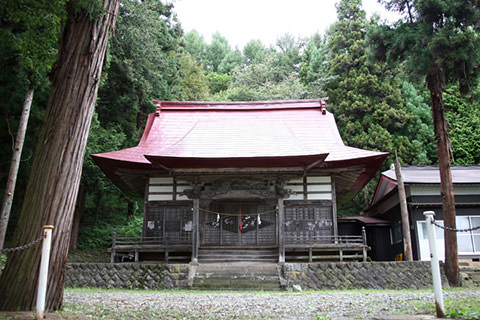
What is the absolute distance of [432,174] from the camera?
656 inches

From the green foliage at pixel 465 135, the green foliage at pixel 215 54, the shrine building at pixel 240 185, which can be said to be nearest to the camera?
the shrine building at pixel 240 185

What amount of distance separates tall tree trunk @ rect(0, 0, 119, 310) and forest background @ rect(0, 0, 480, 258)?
5264 mm

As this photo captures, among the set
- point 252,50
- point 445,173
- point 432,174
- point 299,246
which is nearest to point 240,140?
point 299,246

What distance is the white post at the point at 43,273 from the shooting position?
433 centimetres

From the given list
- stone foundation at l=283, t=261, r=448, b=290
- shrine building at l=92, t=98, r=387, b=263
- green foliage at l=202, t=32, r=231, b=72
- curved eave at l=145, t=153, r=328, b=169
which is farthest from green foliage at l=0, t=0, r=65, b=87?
green foliage at l=202, t=32, r=231, b=72

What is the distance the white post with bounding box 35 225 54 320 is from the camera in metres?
4.33

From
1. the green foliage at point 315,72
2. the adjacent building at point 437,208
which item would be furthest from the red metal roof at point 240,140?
the green foliage at point 315,72

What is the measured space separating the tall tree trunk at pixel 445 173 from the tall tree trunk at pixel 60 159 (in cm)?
943

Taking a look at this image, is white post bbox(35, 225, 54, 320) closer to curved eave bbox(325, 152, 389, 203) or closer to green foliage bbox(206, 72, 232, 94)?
curved eave bbox(325, 152, 389, 203)

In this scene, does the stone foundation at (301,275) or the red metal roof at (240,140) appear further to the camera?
the red metal roof at (240,140)

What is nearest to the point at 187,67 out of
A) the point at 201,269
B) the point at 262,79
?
the point at 262,79

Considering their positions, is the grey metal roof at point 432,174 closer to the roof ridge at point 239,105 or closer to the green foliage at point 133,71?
the roof ridge at point 239,105

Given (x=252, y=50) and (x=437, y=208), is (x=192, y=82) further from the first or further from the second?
(x=437, y=208)

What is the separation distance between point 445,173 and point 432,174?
20.3 ft
